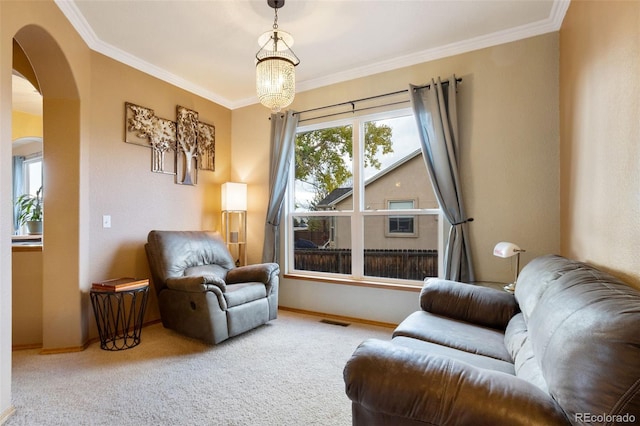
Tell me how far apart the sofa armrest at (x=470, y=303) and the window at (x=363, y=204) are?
3.08 ft

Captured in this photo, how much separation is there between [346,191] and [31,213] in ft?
13.1

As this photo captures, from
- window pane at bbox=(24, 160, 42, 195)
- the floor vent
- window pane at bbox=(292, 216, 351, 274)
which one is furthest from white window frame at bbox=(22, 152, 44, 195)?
the floor vent

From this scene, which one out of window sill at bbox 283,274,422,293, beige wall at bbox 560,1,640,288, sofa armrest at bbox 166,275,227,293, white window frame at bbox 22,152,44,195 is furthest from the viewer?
white window frame at bbox 22,152,44,195

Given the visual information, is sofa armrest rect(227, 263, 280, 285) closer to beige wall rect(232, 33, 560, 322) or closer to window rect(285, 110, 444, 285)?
window rect(285, 110, 444, 285)

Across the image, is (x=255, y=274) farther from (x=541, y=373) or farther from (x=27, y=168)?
(x=27, y=168)

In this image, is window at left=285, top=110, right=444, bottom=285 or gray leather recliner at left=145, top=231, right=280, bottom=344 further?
window at left=285, top=110, right=444, bottom=285

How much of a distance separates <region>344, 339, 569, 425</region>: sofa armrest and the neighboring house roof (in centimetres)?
241

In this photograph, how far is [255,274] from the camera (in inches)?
127

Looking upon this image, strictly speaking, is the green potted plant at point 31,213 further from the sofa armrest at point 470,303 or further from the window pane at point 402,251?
the sofa armrest at point 470,303

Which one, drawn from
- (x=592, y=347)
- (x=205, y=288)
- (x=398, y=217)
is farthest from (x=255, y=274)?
(x=592, y=347)

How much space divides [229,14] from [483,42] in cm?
222

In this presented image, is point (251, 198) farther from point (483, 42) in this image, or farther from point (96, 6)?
point (483, 42)

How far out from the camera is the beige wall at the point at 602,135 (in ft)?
4.41
